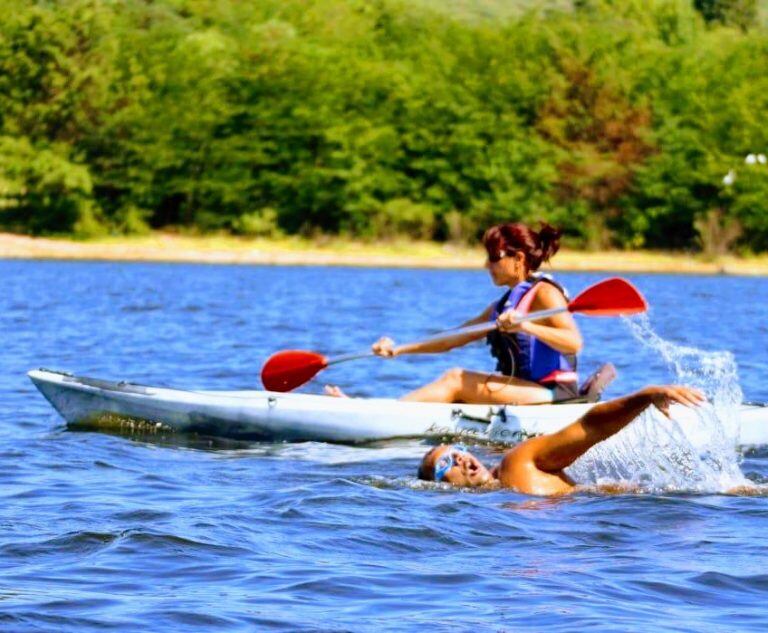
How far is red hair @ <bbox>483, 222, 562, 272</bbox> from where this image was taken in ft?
28.8

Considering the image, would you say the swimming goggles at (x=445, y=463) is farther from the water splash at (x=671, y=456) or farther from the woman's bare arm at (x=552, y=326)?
the woman's bare arm at (x=552, y=326)

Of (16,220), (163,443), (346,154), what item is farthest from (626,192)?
(163,443)

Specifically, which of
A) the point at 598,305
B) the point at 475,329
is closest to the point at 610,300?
the point at 598,305

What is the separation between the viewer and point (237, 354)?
16.6 metres

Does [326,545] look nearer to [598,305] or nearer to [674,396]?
[674,396]

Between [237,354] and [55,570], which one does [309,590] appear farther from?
[237,354]

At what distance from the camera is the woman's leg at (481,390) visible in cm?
947

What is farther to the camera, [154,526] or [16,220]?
[16,220]

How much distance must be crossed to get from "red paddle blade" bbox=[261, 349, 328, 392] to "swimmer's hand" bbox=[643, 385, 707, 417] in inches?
167

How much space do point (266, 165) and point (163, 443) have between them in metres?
43.1

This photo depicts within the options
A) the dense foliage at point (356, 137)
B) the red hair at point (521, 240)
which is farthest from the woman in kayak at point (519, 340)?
the dense foliage at point (356, 137)

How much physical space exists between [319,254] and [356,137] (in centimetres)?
550

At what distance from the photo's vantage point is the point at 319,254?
157ft

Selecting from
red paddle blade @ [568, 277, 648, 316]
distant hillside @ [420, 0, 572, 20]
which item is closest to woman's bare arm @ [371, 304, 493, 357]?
red paddle blade @ [568, 277, 648, 316]
